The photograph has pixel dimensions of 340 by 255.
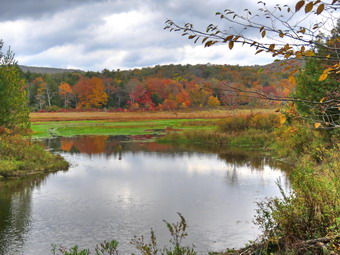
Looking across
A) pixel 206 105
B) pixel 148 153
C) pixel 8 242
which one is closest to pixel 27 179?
pixel 8 242

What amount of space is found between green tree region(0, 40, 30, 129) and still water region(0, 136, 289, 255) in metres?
4.75

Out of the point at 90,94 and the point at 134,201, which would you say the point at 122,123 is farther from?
the point at 134,201

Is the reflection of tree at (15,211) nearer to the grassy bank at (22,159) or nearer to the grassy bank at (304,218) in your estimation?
the grassy bank at (22,159)

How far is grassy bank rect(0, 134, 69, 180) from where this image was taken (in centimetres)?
2239

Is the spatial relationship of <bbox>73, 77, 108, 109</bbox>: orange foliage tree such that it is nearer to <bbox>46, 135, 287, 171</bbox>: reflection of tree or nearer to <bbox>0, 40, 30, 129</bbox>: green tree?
<bbox>46, 135, 287, 171</bbox>: reflection of tree

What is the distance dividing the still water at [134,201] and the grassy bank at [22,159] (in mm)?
1114

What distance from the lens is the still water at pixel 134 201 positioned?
12203 mm

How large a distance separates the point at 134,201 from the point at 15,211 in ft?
15.1

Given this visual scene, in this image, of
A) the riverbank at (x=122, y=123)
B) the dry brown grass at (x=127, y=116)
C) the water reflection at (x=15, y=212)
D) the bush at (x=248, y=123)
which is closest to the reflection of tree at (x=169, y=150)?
the bush at (x=248, y=123)

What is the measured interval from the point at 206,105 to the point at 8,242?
82.7 metres

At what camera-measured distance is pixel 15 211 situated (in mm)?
15312

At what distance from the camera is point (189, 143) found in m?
41.2

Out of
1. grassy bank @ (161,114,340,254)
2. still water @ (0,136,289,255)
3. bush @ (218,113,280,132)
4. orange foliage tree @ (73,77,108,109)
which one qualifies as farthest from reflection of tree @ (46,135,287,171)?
orange foliage tree @ (73,77,108,109)

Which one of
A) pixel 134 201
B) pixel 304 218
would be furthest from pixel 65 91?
pixel 304 218
